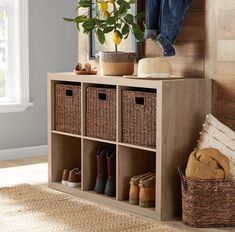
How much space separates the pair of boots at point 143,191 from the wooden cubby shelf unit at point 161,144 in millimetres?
44

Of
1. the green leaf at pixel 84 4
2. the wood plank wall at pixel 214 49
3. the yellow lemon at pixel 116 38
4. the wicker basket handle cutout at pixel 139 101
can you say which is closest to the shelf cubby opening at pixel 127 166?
the wicker basket handle cutout at pixel 139 101

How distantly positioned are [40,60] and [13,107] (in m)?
0.52

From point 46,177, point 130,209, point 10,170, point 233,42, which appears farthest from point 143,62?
point 10,170

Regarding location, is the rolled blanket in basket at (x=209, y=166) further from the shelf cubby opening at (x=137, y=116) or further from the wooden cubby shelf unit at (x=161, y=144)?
the shelf cubby opening at (x=137, y=116)

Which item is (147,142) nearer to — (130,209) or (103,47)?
(130,209)

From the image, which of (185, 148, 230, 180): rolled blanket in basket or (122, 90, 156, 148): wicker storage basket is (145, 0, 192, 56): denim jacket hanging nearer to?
(122, 90, 156, 148): wicker storage basket

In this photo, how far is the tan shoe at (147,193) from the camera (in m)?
3.66

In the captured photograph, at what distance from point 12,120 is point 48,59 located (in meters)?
0.66

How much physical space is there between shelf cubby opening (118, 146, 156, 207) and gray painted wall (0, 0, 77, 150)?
1.95 m

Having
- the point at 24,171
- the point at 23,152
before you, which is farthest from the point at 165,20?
the point at 23,152

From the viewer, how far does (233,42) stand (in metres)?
3.54

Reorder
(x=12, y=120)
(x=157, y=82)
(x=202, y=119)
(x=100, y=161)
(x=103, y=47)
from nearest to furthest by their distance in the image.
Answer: (x=157, y=82) < (x=202, y=119) < (x=100, y=161) < (x=103, y=47) < (x=12, y=120)

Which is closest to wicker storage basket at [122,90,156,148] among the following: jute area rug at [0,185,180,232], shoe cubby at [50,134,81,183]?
jute area rug at [0,185,180,232]

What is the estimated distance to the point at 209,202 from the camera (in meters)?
3.33
